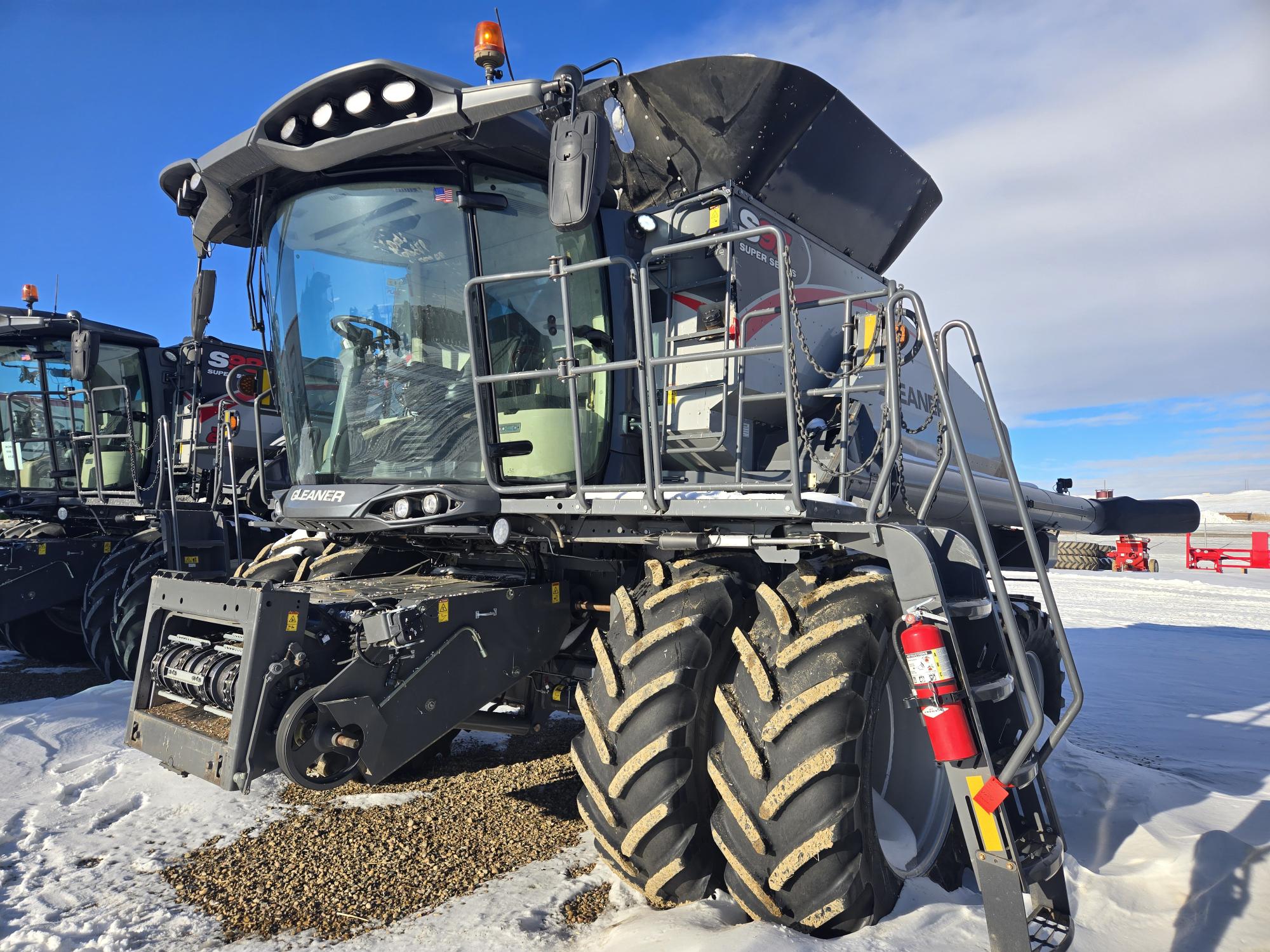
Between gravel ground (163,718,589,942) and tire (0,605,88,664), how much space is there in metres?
5.89

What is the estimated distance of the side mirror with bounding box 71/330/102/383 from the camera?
705 centimetres

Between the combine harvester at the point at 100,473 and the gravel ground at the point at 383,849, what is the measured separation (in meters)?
3.82

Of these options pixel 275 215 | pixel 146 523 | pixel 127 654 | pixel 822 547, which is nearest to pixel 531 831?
pixel 822 547

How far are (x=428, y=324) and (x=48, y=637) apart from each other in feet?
25.0

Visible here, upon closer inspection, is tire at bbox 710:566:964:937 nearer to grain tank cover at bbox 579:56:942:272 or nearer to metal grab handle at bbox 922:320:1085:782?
metal grab handle at bbox 922:320:1085:782

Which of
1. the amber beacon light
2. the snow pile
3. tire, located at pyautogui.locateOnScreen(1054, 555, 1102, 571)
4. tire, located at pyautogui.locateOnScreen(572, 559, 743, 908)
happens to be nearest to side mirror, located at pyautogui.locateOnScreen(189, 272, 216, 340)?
the amber beacon light

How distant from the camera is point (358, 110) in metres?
3.43

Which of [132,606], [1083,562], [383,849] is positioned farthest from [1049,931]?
[1083,562]

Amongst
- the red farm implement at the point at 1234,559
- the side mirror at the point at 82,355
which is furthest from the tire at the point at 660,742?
the red farm implement at the point at 1234,559

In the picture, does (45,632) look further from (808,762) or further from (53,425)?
(808,762)

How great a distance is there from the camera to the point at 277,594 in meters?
3.03

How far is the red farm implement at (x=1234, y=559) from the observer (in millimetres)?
19984

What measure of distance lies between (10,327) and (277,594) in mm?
7468

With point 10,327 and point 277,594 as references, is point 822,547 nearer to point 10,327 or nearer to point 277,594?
point 277,594
